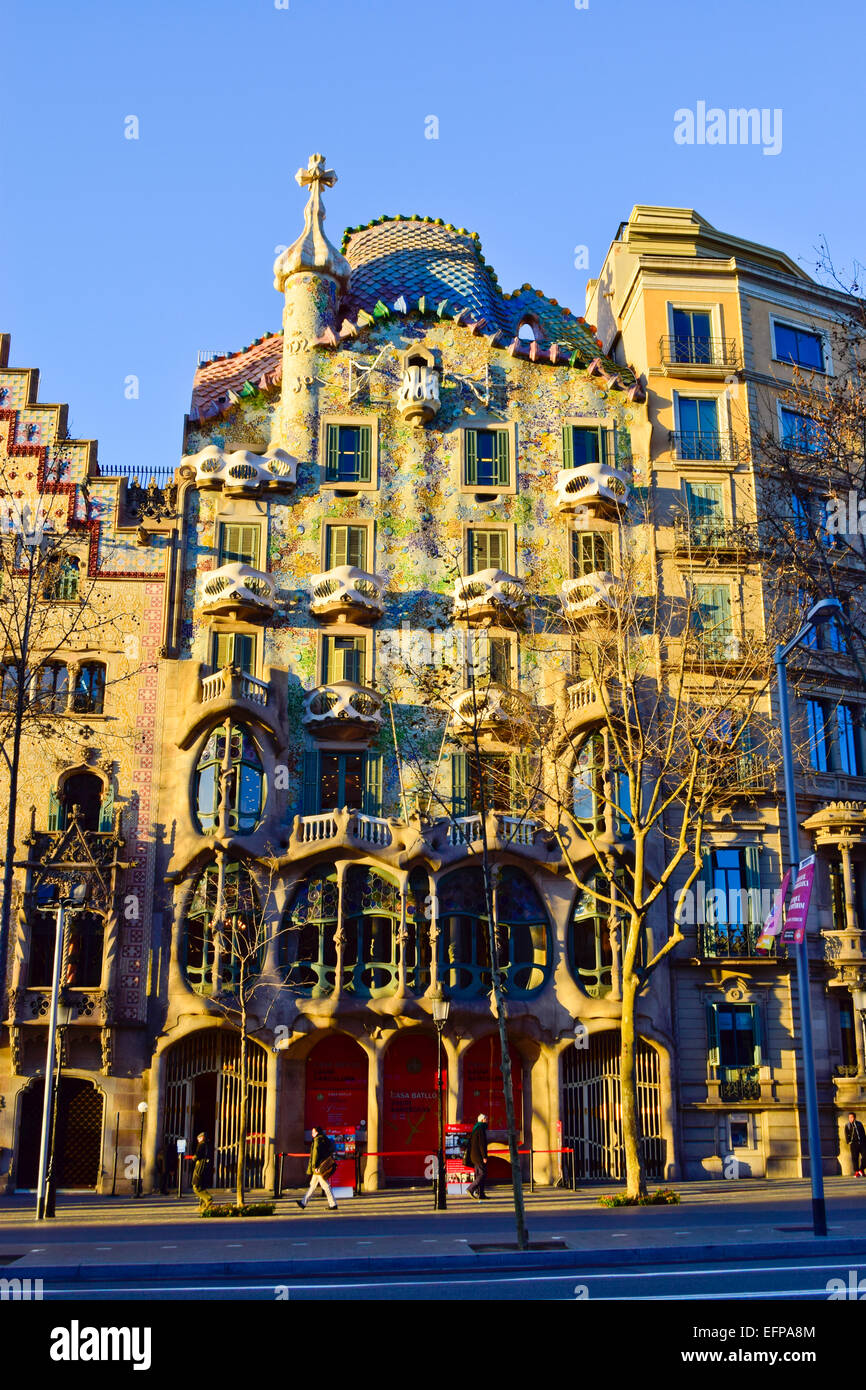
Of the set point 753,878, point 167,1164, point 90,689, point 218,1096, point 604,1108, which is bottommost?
point 167,1164

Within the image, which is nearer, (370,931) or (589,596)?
(370,931)

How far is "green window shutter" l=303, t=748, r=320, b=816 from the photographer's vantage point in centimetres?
3500

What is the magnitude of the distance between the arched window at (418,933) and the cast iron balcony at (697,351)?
17.4m

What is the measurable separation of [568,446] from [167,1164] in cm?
2222

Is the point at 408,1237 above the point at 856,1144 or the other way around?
the other way around

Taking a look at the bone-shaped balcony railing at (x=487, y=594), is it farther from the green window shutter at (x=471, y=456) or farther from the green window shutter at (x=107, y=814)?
the green window shutter at (x=107, y=814)

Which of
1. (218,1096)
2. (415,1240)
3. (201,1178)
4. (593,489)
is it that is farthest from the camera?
(593,489)

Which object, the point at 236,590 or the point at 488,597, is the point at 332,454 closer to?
the point at 236,590

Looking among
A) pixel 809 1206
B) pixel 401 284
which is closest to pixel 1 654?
pixel 401 284

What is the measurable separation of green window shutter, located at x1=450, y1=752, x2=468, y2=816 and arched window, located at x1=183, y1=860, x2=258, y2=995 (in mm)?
5880

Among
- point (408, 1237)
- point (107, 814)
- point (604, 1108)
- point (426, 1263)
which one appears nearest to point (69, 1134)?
point (107, 814)

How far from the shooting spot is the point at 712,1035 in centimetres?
3388

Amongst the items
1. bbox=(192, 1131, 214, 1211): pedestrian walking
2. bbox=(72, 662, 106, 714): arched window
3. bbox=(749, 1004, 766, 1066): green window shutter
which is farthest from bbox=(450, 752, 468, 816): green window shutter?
bbox=(192, 1131, 214, 1211): pedestrian walking

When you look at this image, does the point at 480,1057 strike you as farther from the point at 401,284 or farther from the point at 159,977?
the point at 401,284
